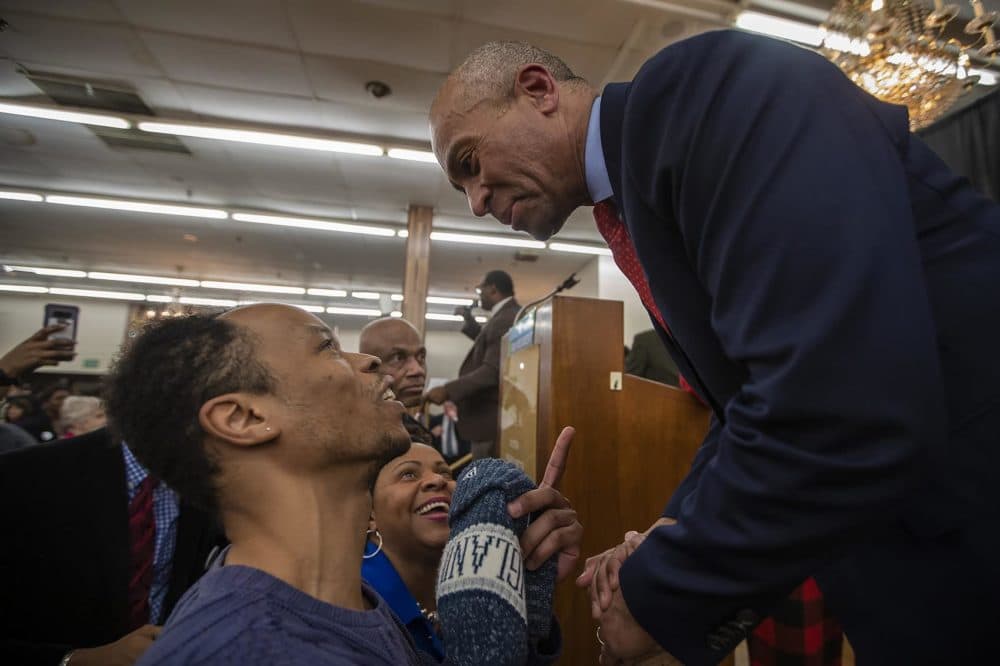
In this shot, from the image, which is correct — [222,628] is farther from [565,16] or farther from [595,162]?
[565,16]

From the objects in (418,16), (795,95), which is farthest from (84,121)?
(795,95)

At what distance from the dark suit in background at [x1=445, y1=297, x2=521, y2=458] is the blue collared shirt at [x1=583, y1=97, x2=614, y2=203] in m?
2.85

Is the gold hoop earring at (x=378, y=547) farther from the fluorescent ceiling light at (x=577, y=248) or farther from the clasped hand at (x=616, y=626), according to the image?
the fluorescent ceiling light at (x=577, y=248)

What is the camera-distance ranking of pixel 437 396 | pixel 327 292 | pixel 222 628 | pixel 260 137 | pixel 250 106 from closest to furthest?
pixel 222 628
pixel 437 396
pixel 250 106
pixel 260 137
pixel 327 292

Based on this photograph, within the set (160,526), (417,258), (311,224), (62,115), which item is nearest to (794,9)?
(160,526)

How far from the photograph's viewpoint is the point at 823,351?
21.4 inches

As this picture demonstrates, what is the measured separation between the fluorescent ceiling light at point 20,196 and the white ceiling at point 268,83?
248 mm

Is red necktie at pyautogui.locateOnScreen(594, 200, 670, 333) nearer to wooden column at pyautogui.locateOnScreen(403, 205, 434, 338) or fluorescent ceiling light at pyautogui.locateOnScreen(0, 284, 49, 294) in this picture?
wooden column at pyautogui.locateOnScreen(403, 205, 434, 338)

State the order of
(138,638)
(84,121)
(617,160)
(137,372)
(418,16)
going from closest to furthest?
1. (617,160)
2. (137,372)
3. (138,638)
4. (418,16)
5. (84,121)

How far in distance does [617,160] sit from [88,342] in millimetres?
17849

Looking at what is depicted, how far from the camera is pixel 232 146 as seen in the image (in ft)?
20.2

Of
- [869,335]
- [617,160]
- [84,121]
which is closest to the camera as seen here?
[869,335]

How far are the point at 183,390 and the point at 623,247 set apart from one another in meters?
0.87

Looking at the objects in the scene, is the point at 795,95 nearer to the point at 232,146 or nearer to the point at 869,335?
the point at 869,335
